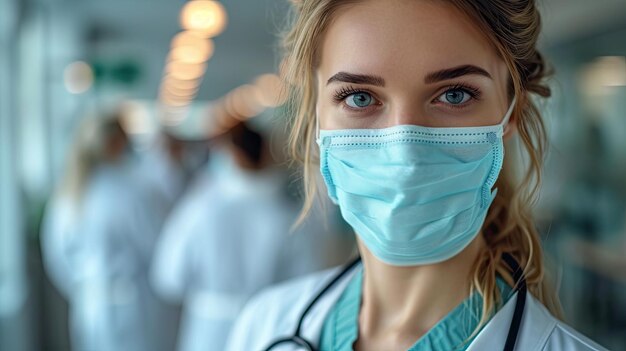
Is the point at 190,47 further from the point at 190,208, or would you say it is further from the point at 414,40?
the point at 414,40

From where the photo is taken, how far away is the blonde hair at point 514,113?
963 mm

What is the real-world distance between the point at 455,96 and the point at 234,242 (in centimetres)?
227

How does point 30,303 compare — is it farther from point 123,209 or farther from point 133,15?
point 133,15

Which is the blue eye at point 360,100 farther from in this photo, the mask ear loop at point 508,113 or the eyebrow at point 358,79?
the mask ear loop at point 508,113

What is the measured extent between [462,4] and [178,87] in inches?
283

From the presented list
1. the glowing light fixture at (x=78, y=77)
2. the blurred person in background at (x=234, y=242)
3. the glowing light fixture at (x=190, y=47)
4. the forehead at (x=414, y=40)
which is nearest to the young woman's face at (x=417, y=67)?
the forehead at (x=414, y=40)

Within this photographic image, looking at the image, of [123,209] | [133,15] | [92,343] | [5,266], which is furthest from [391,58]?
[133,15]

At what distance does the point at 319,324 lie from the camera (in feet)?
3.96

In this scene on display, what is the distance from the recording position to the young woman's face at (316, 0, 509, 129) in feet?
3.09

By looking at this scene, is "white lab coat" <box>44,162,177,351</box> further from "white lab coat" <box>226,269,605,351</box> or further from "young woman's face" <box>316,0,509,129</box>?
"young woman's face" <box>316,0,509,129</box>

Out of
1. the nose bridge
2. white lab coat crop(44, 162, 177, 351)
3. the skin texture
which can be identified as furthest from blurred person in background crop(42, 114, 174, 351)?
the nose bridge

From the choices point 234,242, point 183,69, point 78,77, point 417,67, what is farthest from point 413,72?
point 78,77

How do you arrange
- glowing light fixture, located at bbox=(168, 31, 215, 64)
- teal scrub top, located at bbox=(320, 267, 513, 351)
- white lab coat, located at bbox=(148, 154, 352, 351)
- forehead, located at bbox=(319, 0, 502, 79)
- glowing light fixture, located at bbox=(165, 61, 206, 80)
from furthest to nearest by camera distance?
glowing light fixture, located at bbox=(165, 61, 206, 80)
glowing light fixture, located at bbox=(168, 31, 215, 64)
white lab coat, located at bbox=(148, 154, 352, 351)
teal scrub top, located at bbox=(320, 267, 513, 351)
forehead, located at bbox=(319, 0, 502, 79)

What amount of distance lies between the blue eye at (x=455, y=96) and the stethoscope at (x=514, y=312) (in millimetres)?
315
